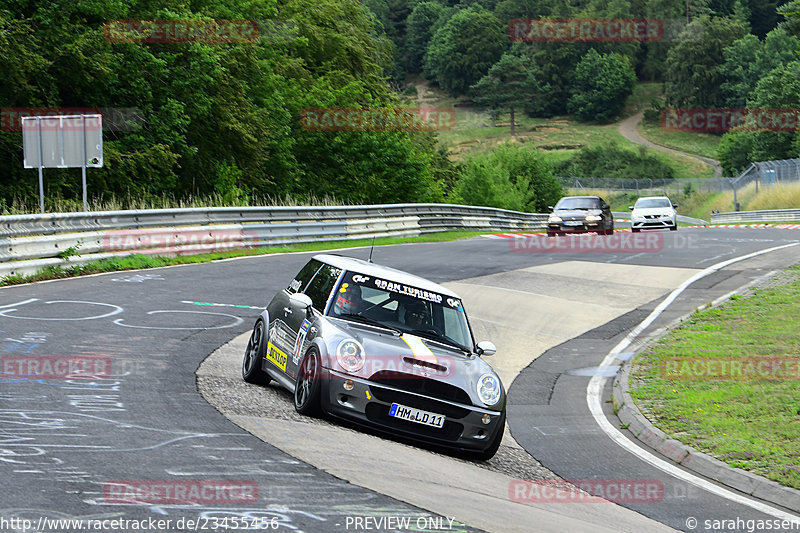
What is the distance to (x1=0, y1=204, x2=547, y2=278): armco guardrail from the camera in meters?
17.0

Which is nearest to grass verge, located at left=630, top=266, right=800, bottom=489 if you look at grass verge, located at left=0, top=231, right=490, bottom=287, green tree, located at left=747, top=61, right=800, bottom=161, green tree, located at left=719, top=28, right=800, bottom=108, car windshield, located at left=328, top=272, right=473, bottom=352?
car windshield, located at left=328, top=272, right=473, bottom=352

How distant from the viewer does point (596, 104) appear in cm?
17062

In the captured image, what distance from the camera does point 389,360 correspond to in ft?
A: 28.1

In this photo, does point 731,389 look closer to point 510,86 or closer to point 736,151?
point 736,151

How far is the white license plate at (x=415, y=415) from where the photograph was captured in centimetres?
848

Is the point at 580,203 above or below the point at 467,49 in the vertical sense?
below

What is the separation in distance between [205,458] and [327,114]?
140 feet

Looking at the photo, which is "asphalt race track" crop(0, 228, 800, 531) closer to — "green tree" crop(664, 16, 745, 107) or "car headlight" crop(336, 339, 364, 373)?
"car headlight" crop(336, 339, 364, 373)

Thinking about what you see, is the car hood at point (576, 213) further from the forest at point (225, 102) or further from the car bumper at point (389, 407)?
the car bumper at point (389, 407)

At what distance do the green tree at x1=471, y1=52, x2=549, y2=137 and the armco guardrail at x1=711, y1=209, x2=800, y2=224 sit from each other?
335 feet

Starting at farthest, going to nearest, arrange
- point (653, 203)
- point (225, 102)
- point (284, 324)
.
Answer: point (225, 102), point (653, 203), point (284, 324)

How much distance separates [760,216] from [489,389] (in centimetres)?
5573

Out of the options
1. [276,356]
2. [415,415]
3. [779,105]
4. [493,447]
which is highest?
[779,105]

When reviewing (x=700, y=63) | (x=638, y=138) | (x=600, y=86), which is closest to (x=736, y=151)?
(x=638, y=138)
